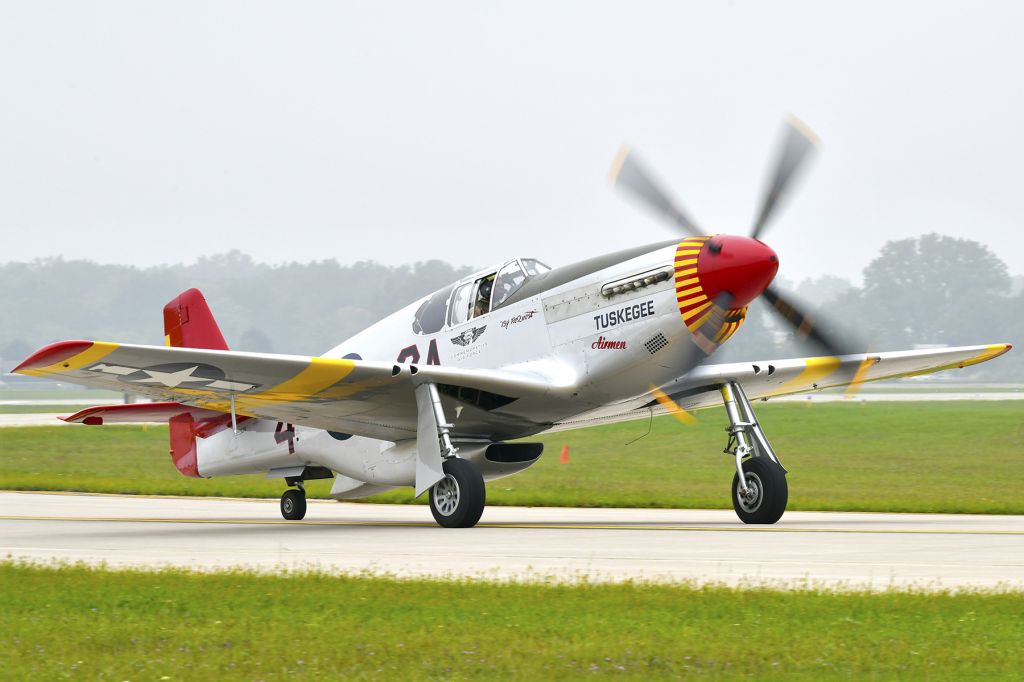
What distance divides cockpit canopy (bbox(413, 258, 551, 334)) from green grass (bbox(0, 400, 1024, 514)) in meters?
6.27

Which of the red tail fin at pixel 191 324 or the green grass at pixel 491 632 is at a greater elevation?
the red tail fin at pixel 191 324

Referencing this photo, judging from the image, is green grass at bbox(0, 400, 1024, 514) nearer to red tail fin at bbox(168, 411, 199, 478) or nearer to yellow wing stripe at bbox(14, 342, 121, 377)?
red tail fin at bbox(168, 411, 199, 478)

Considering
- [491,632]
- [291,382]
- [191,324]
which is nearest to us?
[491,632]

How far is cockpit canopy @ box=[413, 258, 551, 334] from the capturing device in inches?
652

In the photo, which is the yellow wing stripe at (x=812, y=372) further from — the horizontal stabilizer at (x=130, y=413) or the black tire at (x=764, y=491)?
the horizontal stabilizer at (x=130, y=413)

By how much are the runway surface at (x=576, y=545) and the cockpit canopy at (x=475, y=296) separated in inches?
106

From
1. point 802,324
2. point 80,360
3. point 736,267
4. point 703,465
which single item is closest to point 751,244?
point 736,267

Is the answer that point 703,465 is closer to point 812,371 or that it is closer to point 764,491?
point 812,371

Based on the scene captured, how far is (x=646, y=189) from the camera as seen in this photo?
15.2 meters

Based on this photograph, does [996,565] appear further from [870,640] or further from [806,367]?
[806,367]

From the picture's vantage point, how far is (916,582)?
365 inches

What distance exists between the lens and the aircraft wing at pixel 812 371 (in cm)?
1691

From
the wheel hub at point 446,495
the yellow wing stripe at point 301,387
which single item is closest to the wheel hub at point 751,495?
the wheel hub at point 446,495

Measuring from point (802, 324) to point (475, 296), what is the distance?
4.13 metres
